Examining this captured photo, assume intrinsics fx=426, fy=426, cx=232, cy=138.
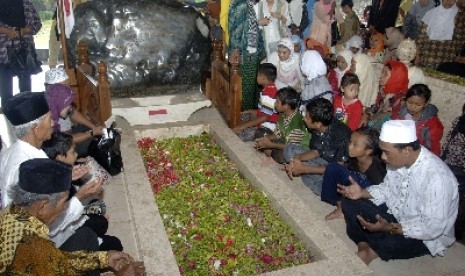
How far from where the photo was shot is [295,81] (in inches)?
330

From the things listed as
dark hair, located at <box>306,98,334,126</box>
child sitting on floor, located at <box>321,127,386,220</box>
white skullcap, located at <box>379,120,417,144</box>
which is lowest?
child sitting on floor, located at <box>321,127,386,220</box>

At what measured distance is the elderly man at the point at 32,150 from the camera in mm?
3713

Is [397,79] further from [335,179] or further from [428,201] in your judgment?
[428,201]

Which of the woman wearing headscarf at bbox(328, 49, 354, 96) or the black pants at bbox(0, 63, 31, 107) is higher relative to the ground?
the woman wearing headscarf at bbox(328, 49, 354, 96)

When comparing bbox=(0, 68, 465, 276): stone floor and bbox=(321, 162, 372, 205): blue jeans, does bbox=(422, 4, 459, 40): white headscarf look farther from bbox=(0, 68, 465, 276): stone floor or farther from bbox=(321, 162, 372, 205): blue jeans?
bbox=(321, 162, 372, 205): blue jeans

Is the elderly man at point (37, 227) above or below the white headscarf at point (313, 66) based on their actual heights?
below

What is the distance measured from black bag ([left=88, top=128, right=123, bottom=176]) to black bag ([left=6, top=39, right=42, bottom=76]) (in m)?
3.31

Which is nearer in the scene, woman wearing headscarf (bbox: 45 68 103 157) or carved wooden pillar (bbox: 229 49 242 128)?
woman wearing headscarf (bbox: 45 68 103 157)

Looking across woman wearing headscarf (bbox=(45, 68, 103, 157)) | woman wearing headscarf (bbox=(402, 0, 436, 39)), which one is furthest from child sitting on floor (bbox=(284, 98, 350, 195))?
woman wearing headscarf (bbox=(402, 0, 436, 39))

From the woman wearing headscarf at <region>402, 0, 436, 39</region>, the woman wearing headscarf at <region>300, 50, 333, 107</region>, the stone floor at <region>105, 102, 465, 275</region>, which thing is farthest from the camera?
the woman wearing headscarf at <region>402, 0, 436, 39</region>

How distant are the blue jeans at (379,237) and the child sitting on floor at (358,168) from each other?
512 mm

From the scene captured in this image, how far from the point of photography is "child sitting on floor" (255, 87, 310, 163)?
20.4 feet

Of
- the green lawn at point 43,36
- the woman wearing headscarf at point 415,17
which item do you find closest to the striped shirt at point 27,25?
the woman wearing headscarf at point 415,17

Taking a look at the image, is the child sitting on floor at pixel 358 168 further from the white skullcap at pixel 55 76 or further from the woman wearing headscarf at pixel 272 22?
the woman wearing headscarf at pixel 272 22
